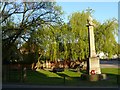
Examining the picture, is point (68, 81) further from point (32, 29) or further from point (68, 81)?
point (32, 29)

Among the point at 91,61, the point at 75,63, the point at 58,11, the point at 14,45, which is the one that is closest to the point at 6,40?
the point at 14,45

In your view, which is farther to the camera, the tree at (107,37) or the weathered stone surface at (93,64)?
the tree at (107,37)

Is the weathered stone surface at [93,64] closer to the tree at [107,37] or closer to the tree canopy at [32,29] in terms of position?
the tree canopy at [32,29]

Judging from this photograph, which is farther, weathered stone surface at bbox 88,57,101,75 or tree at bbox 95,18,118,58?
tree at bbox 95,18,118,58

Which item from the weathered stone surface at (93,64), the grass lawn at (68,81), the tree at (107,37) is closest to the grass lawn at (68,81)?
the grass lawn at (68,81)

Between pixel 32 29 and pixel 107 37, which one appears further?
pixel 107 37

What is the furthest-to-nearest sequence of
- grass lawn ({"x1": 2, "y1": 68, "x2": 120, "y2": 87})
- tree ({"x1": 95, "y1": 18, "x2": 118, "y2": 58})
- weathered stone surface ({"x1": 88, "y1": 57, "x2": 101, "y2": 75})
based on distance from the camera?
1. tree ({"x1": 95, "y1": 18, "x2": 118, "y2": 58})
2. weathered stone surface ({"x1": 88, "y1": 57, "x2": 101, "y2": 75})
3. grass lawn ({"x1": 2, "y1": 68, "x2": 120, "y2": 87})

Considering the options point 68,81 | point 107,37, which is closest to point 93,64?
point 68,81

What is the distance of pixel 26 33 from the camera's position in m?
25.7

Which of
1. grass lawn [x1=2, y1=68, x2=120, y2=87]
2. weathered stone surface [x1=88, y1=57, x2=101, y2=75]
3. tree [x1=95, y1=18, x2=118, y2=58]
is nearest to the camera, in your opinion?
grass lawn [x1=2, y1=68, x2=120, y2=87]

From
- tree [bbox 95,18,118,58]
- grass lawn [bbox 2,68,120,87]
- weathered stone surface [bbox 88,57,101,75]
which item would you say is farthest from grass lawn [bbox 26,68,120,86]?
tree [bbox 95,18,118,58]

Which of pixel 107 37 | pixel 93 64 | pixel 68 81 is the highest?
pixel 107 37

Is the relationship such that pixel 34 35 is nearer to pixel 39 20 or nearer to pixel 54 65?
pixel 39 20

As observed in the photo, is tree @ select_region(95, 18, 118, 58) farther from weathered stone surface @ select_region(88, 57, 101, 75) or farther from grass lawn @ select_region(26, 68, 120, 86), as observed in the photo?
weathered stone surface @ select_region(88, 57, 101, 75)
